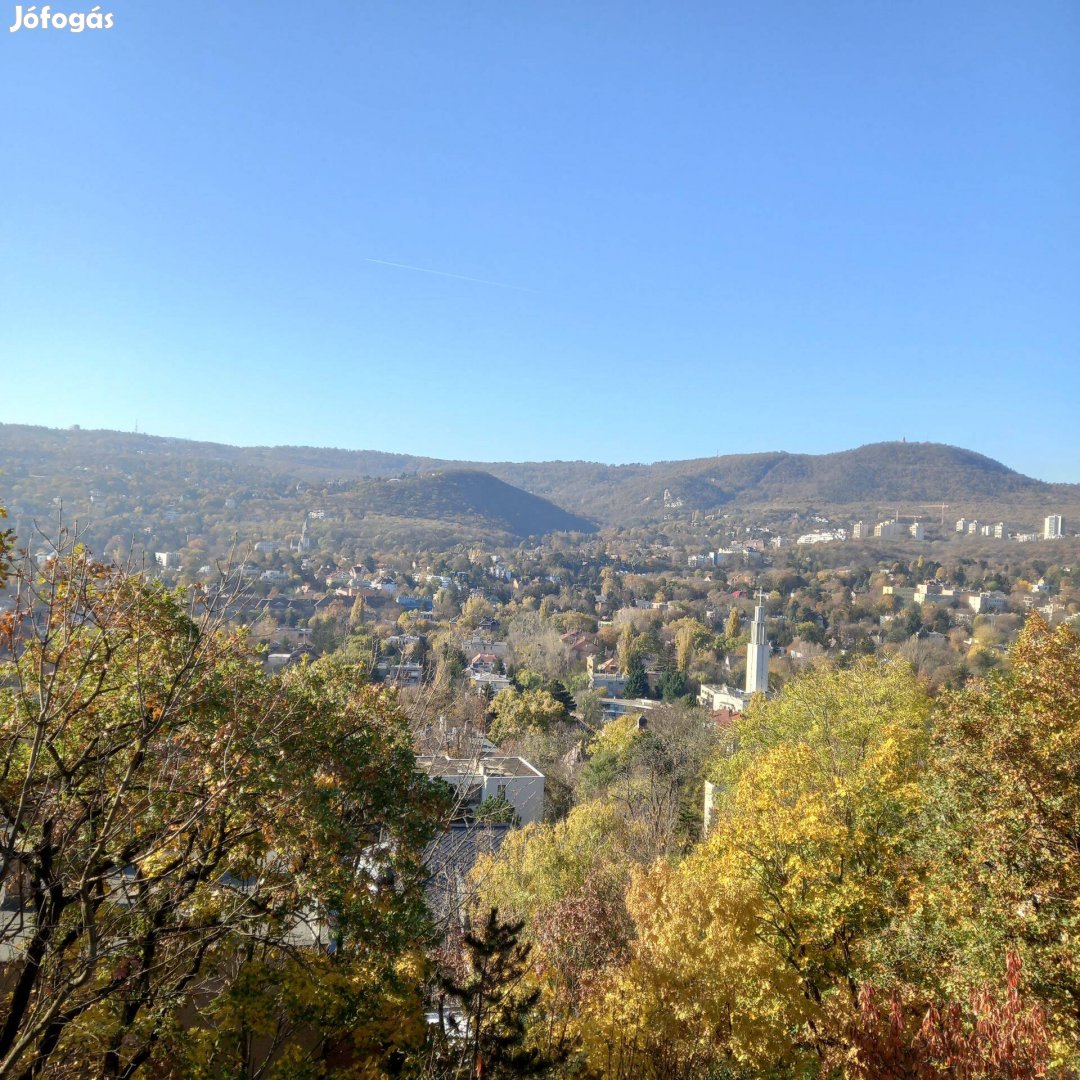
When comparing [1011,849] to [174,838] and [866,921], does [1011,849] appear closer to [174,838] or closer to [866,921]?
[866,921]

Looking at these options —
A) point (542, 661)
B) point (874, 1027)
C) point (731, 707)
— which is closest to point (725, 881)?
point (874, 1027)

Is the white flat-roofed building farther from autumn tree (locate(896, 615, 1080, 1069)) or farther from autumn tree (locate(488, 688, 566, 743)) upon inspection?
autumn tree (locate(896, 615, 1080, 1069))

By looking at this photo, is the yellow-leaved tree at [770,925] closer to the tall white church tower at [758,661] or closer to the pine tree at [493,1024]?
the pine tree at [493,1024]

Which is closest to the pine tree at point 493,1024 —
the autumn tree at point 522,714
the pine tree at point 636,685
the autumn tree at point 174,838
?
the autumn tree at point 174,838

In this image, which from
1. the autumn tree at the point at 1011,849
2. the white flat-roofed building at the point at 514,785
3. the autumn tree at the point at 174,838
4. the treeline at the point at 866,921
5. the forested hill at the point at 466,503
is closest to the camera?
the autumn tree at the point at 174,838

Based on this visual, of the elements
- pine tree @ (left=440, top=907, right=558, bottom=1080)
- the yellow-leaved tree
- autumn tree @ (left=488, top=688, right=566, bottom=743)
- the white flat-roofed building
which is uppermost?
pine tree @ (left=440, top=907, right=558, bottom=1080)

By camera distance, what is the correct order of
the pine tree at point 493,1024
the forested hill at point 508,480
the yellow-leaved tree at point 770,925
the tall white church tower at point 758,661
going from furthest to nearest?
the forested hill at point 508,480 < the tall white church tower at point 758,661 < the yellow-leaved tree at point 770,925 < the pine tree at point 493,1024

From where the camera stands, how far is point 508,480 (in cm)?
15088

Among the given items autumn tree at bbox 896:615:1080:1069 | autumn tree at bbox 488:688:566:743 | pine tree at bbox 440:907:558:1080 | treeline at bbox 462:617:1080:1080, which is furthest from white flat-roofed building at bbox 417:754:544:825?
pine tree at bbox 440:907:558:1080

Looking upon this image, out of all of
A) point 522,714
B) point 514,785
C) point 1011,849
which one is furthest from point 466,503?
point 1011,849

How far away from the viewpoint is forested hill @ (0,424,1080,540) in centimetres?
6612

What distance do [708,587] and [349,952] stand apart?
2625 inches

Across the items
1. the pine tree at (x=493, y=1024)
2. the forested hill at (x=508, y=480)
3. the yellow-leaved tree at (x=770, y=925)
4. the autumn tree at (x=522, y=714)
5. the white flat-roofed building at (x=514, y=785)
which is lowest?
the autumn tree at (x=522, y=714)

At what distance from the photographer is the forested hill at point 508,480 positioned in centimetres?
6612
